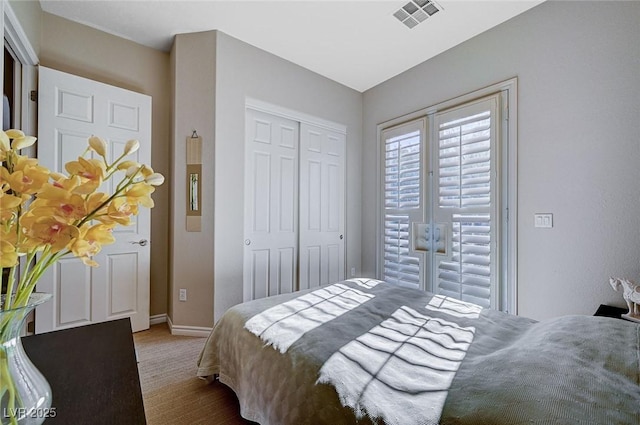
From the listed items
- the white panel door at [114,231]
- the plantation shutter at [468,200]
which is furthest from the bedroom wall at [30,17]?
the plantation shutter at [468,200]

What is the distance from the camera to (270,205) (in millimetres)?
3143

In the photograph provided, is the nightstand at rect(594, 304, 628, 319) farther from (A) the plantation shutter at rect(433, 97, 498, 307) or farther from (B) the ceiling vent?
(B) the ceiling vent

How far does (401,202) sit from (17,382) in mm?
3280

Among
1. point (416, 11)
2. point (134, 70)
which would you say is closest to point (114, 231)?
point (134, 70)

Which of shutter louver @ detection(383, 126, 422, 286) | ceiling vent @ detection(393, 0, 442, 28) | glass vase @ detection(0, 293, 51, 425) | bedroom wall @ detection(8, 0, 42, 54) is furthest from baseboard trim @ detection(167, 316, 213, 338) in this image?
ceiling vent @ detection(393, 0, 442, 28)

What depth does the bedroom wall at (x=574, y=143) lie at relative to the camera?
1878 millimetres

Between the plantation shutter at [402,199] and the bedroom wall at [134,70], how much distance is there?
2.53 meters

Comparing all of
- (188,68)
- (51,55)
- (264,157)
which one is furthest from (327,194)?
(51,55)

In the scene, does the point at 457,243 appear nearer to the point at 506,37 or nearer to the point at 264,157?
the point at 506,37

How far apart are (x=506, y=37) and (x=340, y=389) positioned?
→ 10.1 ft

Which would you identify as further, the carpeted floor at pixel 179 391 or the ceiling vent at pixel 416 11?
the ceiling vent at pixel 416 11

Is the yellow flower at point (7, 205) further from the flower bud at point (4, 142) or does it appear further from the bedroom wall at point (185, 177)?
the bedroom wall at point (185, 177)

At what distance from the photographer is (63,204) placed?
52 cm

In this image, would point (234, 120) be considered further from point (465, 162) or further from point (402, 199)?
point (465, 162)
